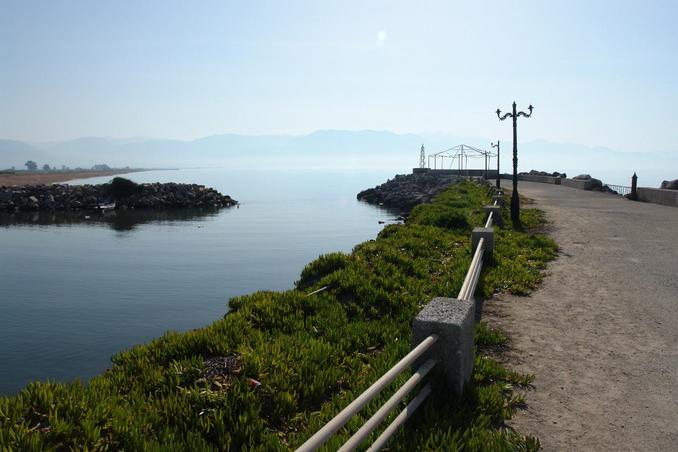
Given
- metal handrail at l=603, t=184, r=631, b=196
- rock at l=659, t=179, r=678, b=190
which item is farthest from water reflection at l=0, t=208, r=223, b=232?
rock at l=659, t=179, r=678, b=190

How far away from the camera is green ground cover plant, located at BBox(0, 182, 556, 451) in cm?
423

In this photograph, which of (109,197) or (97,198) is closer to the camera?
(97,198)

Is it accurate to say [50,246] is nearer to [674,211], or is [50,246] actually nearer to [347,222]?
[347,222]

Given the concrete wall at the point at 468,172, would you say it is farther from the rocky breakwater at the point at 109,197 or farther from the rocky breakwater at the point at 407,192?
the rocky breakwater at the point at 109,197

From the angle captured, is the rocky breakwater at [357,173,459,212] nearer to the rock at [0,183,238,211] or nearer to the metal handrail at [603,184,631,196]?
the metal handrail at [603,184,631,196]

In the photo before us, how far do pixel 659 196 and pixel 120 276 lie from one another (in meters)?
28.3

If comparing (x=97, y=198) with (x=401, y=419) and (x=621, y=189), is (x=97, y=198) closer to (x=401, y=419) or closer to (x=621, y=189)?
(x=621, y=189)

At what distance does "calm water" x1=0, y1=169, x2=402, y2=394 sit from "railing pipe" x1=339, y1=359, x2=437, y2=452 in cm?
790

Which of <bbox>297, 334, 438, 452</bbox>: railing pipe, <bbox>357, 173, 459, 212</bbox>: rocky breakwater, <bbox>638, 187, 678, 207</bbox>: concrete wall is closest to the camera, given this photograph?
<bbox>297, 334, 438, 452</bbox>: railing pipe

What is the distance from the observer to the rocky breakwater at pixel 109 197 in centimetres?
5297

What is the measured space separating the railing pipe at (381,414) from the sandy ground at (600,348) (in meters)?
1.02

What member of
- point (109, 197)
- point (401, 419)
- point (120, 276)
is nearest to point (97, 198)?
point (109, 197)

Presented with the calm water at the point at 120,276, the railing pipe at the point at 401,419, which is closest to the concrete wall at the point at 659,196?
the calm water at the point at 120,276

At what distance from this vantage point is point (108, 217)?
152ft
